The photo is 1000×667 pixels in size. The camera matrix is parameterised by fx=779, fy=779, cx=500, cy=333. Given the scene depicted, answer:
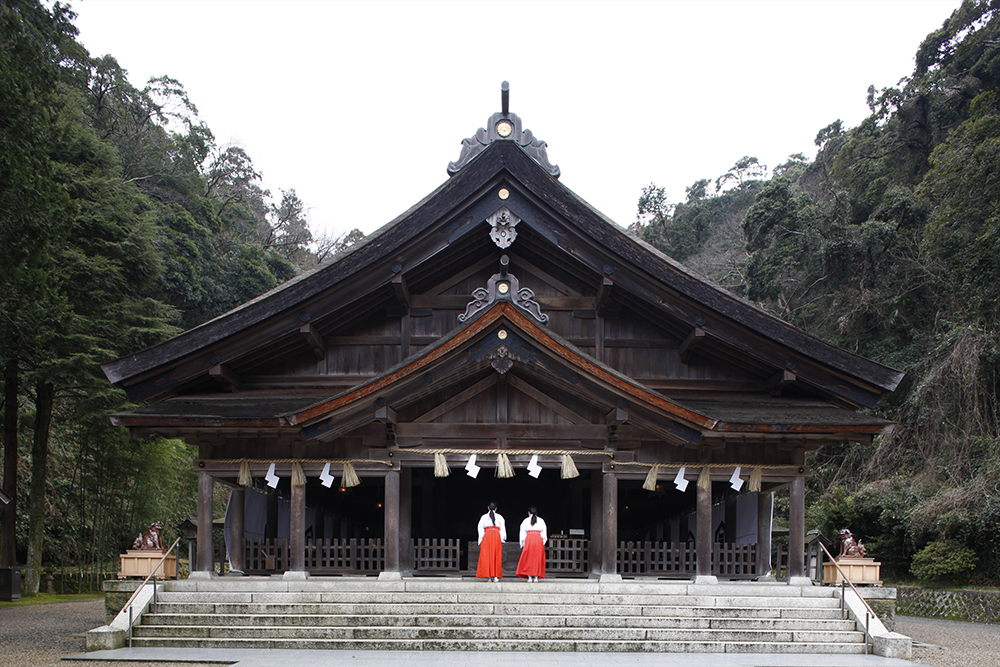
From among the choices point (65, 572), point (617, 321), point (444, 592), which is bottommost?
point (65, 572)

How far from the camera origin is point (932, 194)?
2986 cm

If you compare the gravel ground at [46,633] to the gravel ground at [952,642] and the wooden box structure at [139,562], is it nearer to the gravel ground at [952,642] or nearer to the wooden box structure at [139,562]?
the wooden box structure at [139,562]

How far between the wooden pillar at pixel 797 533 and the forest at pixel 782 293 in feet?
16.5

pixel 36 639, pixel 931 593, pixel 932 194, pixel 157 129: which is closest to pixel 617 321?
A: pixel 36 639

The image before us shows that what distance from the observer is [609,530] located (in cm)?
1233

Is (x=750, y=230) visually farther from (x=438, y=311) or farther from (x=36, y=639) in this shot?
(x=36, y=639)

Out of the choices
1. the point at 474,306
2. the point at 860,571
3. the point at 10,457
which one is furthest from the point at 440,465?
the point at 10,457

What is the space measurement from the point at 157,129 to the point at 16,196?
42.9 metres

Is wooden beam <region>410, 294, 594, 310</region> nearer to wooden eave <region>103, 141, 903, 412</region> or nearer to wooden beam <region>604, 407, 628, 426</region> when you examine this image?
wooden eave <region>103, 141, 903, 412</region>

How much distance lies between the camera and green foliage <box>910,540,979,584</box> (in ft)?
67.5

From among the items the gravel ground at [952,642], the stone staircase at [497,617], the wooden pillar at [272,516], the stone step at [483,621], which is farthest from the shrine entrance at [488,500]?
the gravel ground at [952,642]

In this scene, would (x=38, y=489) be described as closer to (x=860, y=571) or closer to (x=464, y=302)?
(x=464, y=302)

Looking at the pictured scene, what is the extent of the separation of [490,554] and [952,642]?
8.55 metres

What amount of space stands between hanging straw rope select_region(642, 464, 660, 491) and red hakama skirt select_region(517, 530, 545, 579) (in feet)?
6.22
